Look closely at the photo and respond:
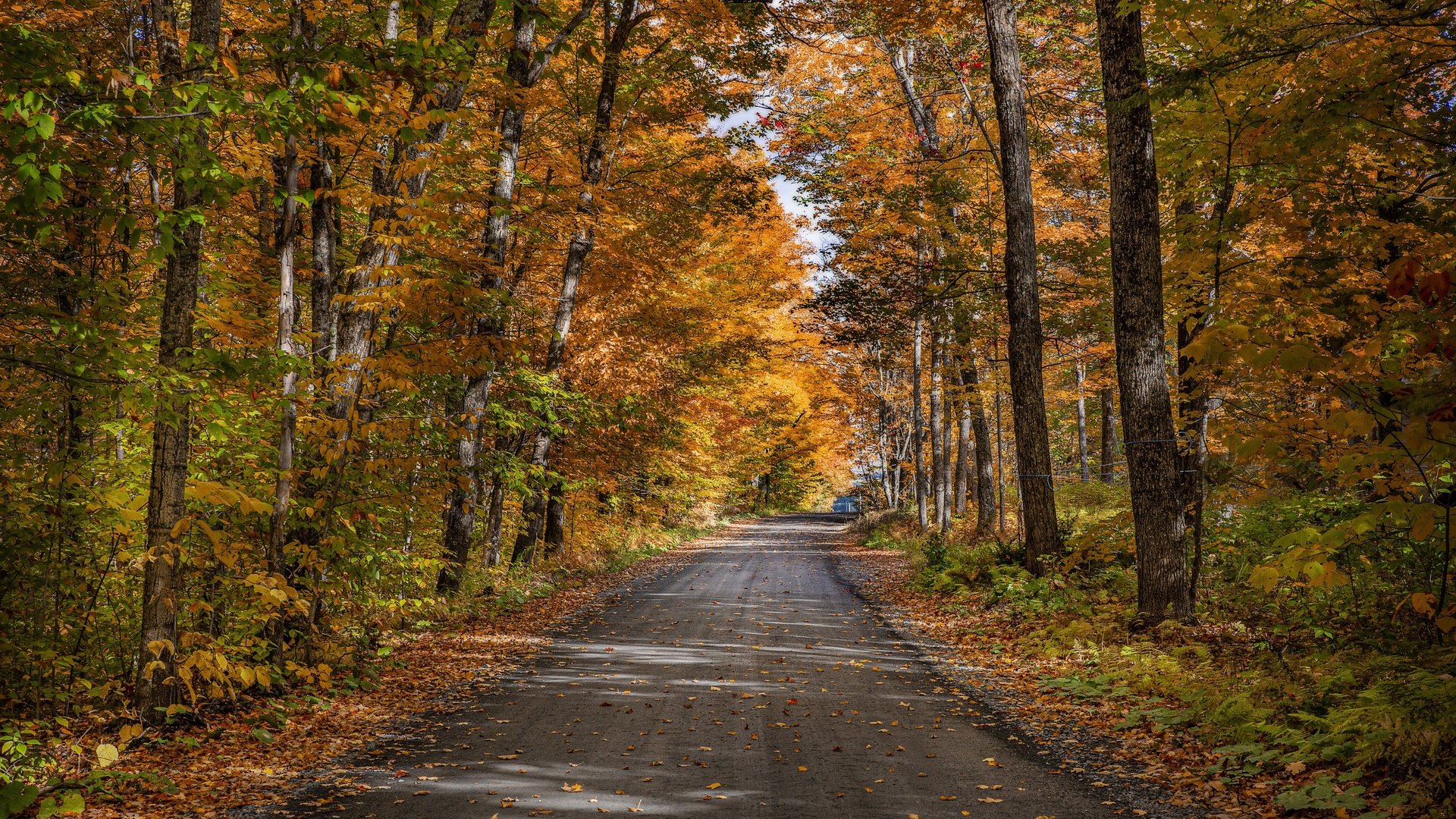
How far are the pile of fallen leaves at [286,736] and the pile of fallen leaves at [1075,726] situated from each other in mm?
5001

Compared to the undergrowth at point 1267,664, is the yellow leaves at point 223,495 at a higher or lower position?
higher

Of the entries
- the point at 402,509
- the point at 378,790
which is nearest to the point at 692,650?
the point at 402,509

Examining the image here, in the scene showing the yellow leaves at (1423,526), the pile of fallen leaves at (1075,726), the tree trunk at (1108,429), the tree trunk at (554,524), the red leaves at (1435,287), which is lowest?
the pile of fallen leaves at (1075,726)

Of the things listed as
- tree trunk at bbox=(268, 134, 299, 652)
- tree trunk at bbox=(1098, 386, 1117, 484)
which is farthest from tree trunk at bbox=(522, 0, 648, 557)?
tree trunk at bbox=(1098, 386, 1117, 484)

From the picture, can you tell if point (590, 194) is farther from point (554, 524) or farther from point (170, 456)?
point (170, 456)

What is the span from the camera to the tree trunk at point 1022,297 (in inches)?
483

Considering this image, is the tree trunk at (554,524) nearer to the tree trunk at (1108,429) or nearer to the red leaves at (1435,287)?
the tree trunk at (1108,429)

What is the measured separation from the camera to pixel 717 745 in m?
6.00

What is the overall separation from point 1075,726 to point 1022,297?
7.89 metres

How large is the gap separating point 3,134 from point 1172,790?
7401mm

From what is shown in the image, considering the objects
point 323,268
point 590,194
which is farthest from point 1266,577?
point 590,194

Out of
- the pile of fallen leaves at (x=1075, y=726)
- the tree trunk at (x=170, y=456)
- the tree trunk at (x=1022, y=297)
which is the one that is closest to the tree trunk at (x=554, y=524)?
the pile of fallen leaves at (x=1075, y=726)

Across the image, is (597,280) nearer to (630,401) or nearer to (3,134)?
(630,401)

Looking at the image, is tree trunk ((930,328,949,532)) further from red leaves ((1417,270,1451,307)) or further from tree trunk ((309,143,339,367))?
red leaves ((1417,270,1451,307))
